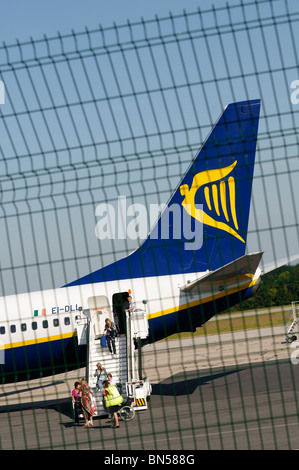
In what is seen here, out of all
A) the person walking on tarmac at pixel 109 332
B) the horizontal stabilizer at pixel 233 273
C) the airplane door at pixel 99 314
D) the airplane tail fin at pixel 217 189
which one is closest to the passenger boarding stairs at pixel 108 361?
the person walking on tarmac at pixel 109 332

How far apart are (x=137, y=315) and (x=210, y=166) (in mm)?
14457

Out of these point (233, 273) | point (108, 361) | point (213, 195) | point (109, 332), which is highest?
point (213, 195)

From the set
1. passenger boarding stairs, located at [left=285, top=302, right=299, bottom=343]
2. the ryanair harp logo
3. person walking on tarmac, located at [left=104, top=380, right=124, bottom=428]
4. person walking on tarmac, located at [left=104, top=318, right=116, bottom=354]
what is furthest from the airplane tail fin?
person walking on tarmac, located at [left=104, top=318, right=116, bottom=354]

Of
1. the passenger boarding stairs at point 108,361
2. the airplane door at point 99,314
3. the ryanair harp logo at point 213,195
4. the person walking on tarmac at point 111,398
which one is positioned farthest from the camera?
the airplane door at point 99,314

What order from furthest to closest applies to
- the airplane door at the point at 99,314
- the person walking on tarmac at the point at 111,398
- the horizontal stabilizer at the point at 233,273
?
1. the airplane door at the point at 99,314
2. the person walking on tarmac at the point at 111,398
3. the horizontal stabilizer at the point at 233,273

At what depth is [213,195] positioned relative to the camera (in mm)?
9227

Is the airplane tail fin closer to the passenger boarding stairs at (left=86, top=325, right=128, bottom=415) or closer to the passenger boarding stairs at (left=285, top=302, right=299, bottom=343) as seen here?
the passenger boarding stairs at (left=285, top=302, right=299, bottom=343)

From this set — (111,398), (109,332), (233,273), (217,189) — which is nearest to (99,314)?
(109,332)

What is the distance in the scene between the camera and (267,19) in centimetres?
764

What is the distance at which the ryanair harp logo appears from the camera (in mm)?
8219

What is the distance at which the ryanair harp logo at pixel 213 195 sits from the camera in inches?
324

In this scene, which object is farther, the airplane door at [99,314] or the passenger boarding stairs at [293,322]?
the airplane door at [99,314]

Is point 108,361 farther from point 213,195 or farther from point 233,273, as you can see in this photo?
point 213,195

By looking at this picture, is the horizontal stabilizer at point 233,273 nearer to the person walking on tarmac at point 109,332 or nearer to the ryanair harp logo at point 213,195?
the ryanair harp logo at point 213,195
